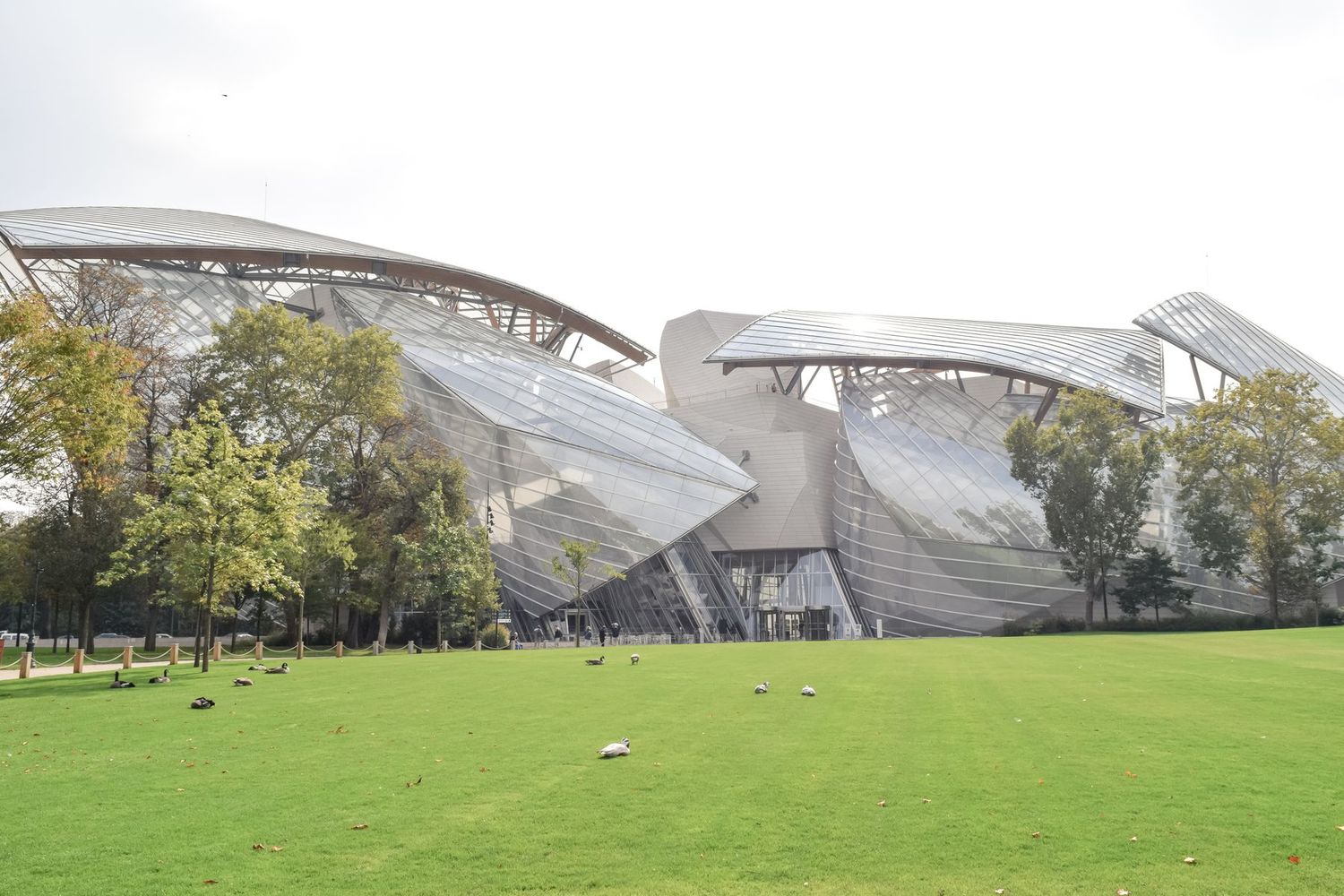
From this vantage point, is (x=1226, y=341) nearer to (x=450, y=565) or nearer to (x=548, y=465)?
(x=548, y=465)

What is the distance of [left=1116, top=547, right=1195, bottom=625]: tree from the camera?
48438 millimetres

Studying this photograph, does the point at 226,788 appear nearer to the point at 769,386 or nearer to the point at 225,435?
the point at 225,435

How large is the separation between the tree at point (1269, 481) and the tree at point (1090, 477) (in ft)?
7.48

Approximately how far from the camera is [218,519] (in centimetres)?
2861

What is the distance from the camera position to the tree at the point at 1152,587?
48.4 metres

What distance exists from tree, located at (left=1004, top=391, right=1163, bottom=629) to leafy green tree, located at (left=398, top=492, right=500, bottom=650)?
1070 inches

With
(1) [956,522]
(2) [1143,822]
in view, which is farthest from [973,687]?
(1) [956,522]

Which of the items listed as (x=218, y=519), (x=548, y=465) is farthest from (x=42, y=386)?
(x=548, y=465)

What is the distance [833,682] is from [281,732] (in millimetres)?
10812

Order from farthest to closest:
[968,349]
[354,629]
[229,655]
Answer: [968,349] < [354,629] < [229,655]

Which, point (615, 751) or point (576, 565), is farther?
point (576, 565)

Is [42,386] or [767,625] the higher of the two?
[42,386]

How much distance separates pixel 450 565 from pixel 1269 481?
38.0 meters

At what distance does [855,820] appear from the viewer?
894cm
